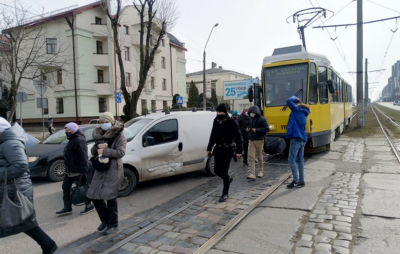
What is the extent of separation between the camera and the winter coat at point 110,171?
4.10 m

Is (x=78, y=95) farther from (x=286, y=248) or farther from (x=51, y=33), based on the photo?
(x=286, y=248)

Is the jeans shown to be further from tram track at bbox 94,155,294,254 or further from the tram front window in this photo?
the tram front window

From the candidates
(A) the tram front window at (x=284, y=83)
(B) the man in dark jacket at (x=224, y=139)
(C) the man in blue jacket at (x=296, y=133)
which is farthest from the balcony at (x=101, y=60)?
(B) the man in dark jacket at (x=224, y=139)

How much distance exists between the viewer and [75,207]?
5793mm

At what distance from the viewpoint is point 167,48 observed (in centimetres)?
4091

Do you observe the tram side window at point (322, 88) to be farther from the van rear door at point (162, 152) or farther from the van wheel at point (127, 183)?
the van wheel at point (127, 183)

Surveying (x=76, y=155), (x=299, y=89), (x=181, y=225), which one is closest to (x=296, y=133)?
(x=181, y=225)

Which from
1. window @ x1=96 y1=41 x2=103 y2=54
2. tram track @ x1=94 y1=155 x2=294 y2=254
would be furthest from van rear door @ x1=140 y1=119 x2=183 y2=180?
window @ x1=96 y1=41 x2=103 y2=54

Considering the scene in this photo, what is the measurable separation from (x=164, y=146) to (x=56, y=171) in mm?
3354

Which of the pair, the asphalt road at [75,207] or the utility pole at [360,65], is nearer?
the asphalt road at [75,207]

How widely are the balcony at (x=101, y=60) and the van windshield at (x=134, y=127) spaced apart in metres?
26.2

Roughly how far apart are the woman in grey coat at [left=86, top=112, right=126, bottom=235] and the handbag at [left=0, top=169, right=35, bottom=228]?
1.02 m

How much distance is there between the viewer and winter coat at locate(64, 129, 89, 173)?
207 inches

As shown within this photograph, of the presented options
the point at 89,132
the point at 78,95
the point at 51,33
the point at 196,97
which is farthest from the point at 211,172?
the point at 196,97
